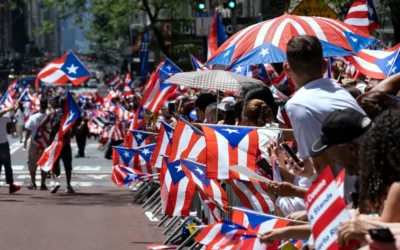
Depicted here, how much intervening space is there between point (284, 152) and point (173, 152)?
249 cm

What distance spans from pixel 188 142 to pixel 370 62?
348 centimetres

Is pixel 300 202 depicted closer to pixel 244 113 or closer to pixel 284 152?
pixel 284 152

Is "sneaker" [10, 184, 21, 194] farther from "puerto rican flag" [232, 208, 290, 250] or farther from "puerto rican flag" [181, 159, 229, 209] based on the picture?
"puerto rican flag" [232, 208, 290, 250]

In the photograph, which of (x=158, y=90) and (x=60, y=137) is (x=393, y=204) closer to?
(x=158, y=90)

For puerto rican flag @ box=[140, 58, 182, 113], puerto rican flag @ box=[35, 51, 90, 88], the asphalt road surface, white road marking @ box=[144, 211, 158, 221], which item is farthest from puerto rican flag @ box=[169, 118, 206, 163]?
puerto rican flag @ box=[35, 51, 90, 88]

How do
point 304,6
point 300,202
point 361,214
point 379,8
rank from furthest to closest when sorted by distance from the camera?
1. point 379,8
2. point 304,6
3. point 300,202
4. point 361,214

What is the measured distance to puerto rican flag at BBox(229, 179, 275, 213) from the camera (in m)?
9.01

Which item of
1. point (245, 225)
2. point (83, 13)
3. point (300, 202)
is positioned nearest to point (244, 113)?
point (300, 202)

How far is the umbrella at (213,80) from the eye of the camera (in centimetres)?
1312

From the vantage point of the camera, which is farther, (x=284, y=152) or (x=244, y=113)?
(x=244, y=113)

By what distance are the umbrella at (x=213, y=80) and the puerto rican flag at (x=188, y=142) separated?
2358 millimetres

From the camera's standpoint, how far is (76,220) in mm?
16266

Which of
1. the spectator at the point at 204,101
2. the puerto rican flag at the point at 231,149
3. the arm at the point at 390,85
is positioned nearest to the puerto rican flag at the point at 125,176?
the spectator at the point at 204,101

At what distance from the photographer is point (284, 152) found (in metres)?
8.56
